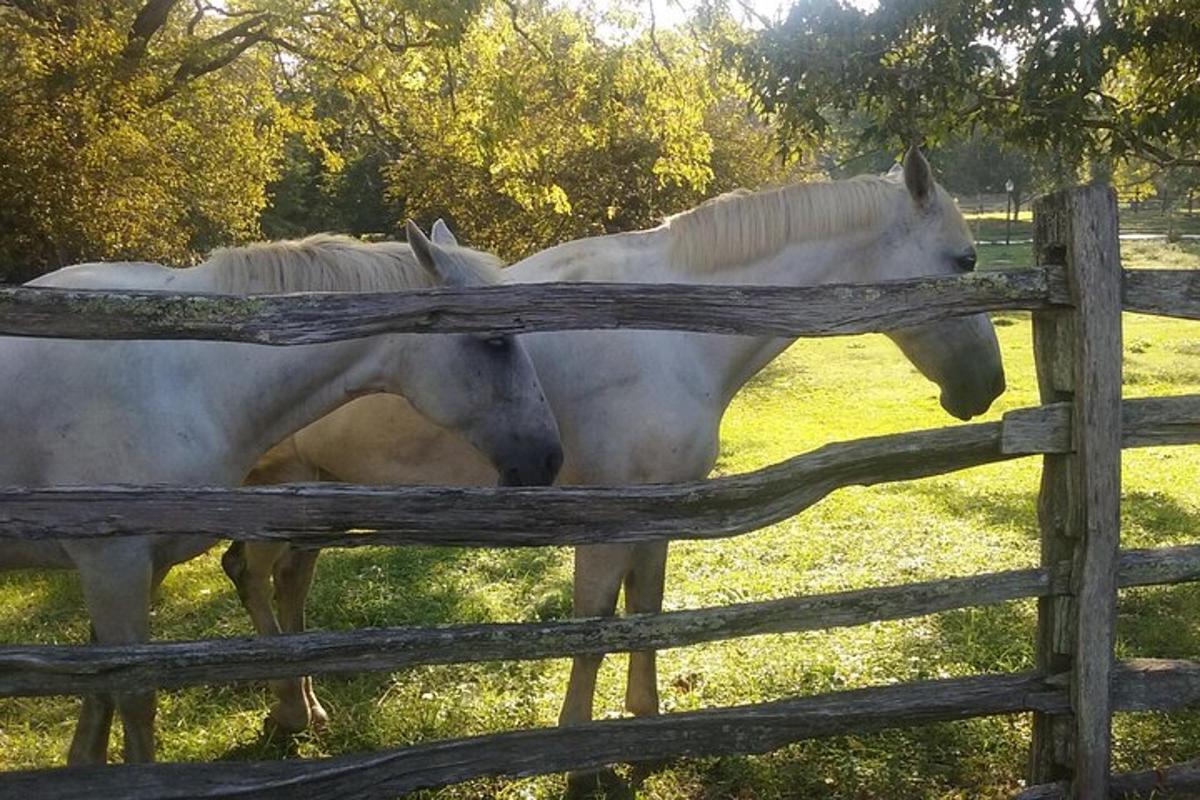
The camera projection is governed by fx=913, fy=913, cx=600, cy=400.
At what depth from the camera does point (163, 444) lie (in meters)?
3.09

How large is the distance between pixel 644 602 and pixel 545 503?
155cm

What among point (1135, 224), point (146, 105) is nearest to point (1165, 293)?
point (146, 105)

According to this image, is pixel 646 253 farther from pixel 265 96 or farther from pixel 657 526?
pixel 265 96

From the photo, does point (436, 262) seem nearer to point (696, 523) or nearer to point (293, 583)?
point (696, 523)

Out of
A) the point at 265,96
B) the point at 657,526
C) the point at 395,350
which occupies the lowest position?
the point at 657,526

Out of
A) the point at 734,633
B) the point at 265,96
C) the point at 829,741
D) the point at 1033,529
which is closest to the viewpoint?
the point at 734,633

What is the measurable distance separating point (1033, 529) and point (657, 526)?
5.40 m

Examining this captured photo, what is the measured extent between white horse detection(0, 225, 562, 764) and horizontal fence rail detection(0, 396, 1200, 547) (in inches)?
24.0

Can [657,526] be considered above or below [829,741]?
above

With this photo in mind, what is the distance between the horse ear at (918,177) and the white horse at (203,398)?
1819 mm

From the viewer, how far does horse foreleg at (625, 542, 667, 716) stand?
397cm

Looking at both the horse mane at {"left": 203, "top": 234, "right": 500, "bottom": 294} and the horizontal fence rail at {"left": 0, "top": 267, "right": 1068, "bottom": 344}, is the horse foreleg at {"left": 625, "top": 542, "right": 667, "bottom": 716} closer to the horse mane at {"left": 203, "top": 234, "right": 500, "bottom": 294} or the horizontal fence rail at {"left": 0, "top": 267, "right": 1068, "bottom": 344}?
the horse mane at {"left": 203, "top": 234, "right": 500, "bottom": 294}

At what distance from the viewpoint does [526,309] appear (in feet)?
8.54

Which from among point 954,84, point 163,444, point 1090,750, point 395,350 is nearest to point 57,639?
point 163,444
